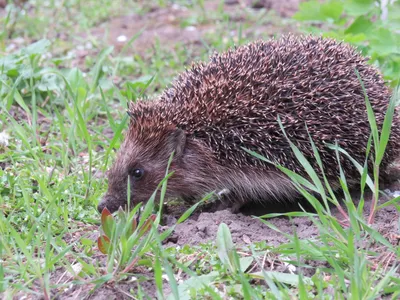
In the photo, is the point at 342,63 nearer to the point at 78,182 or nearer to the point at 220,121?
the point at 220,121

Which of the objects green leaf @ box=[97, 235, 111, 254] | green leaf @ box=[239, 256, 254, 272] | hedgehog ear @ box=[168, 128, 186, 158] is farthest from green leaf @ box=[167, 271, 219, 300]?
hedgehog ear @ box=[168, 128, 186, 158]

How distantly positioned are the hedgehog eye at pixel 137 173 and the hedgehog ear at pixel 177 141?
0.31m

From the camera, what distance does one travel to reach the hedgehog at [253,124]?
5.12 meters

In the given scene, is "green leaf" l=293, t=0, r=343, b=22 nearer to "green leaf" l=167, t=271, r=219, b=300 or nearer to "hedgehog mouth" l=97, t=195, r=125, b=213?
"hedgehog mouth" l=97, t=195, r=125, b=213

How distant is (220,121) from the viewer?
520 cm

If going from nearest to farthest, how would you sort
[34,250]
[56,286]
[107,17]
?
1. [56,286]
2. [34,250]
3. [107,17]

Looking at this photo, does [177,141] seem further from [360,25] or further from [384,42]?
[360,25]

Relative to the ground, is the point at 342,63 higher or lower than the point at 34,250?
higher

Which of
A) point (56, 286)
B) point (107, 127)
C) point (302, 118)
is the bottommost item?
point (107, 127)

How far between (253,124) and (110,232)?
1.67 m

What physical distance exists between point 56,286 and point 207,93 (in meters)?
2.23

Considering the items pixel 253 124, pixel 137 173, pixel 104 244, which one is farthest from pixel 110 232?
pixel 253 124

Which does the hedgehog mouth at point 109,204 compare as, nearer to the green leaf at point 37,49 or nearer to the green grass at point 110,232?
the green grass at point 110,232

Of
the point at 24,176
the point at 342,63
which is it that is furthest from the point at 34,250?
the point at 342,63
